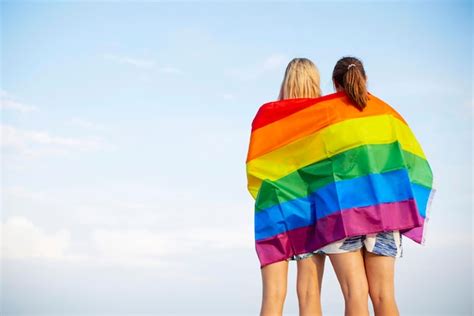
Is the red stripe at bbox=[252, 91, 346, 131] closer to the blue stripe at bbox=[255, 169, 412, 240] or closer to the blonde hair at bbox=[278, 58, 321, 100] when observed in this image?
the blonde hair at bbox=[278, 58, 321, 100]

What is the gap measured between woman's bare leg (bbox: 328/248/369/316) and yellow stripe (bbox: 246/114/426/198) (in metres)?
0.75

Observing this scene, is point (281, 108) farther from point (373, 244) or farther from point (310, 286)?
point (310, 286)

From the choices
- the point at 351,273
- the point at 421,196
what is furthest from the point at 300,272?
the point at 421,196

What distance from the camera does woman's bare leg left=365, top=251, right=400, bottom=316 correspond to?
16.2 feet

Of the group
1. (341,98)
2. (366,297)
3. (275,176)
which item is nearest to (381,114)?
(341,98)

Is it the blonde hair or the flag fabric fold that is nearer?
the flag fabric fold

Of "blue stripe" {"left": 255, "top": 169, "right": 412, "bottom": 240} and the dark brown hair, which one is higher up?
the dark brown hair

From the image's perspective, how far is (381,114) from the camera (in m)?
5.09

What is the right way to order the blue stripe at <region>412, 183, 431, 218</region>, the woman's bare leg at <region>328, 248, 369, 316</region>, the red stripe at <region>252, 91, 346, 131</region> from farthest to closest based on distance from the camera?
the blue stripe at <region>412, 183, 431, 218</region> < the red stripe at <region>252, 91, 346, 131</region> < the woman's bare leg at <region>328, 248, 369, 316</region>

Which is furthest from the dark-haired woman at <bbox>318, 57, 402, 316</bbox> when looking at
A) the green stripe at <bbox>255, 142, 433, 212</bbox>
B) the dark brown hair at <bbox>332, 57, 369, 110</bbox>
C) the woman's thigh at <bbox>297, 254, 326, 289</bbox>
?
the green stripe at <bbox>255, 142, 433, 212</bbox>

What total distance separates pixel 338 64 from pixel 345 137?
22.4 inches

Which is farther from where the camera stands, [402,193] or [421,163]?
[421,163]

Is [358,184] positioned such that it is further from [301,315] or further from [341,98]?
[301,315]

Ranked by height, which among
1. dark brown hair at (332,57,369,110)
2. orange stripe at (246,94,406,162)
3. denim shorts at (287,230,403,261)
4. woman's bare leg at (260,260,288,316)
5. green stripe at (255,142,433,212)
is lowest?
woman's bare leg at (260,260,288,316)
